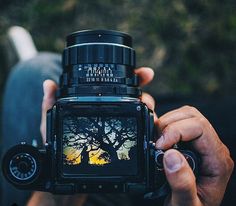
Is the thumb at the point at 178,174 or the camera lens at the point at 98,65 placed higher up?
the camera lens at the point at 98,65

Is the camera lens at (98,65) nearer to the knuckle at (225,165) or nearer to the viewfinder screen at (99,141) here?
the viewfinder screen at (99,141)

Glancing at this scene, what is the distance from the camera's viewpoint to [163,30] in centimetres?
165

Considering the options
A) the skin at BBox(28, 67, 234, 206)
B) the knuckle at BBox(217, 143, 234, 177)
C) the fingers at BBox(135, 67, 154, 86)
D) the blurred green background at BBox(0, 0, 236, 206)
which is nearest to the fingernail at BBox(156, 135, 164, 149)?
the skin at BBox(28, 67, 234, 206)

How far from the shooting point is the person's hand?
72 cm

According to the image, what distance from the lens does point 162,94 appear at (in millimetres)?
1579

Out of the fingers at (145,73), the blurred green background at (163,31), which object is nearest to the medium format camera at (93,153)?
the fingers at (145,73)

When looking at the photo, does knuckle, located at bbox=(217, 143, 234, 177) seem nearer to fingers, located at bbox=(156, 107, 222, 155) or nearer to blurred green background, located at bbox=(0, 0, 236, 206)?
fingers, located at bbox=(156, 107, 222, 155)

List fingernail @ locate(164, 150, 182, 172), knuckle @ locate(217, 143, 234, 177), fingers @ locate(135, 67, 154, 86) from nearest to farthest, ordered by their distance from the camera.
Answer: fingernail @ locate(164, 150, 182, 172) < knuckle @ locate(217, 143, 234, 177) < fingers @ locate(135, 67, 154, 86)

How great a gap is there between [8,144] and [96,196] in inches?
10.8

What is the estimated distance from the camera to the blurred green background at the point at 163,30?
162 cm

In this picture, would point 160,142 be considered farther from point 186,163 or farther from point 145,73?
point 145,73

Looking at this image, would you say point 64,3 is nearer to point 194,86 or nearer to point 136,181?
point 194,86

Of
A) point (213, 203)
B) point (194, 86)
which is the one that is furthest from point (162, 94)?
point (213, 203)

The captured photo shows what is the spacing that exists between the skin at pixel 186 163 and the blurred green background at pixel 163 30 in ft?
2.59
